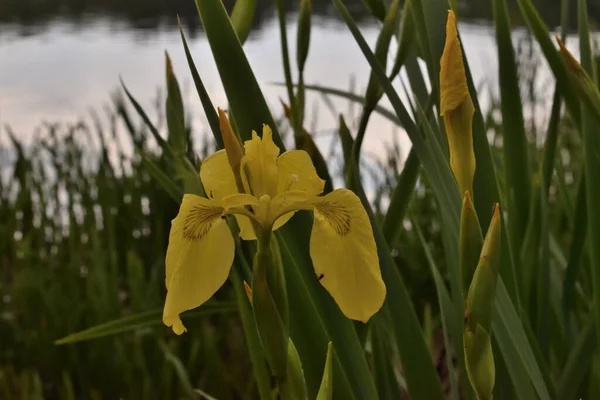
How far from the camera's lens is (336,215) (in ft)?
0.67

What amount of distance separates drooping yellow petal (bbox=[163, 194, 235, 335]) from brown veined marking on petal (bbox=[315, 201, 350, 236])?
3 cm

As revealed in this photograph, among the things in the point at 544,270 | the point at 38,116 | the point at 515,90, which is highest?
the point at 515,90

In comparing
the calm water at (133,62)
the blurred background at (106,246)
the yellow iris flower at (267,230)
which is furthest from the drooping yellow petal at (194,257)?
the calm water at (133,62)

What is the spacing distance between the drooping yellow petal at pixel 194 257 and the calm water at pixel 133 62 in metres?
1.09

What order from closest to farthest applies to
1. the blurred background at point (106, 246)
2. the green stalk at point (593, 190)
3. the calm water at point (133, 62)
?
1. the green stalk at point (593, 190)
2. the blurred background at point (106, 246)
3. the calm water at point (133, 62)

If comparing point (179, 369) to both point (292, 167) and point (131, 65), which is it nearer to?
point (292, 167)

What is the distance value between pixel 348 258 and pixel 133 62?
10.2 ft

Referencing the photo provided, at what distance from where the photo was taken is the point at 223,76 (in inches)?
11.5

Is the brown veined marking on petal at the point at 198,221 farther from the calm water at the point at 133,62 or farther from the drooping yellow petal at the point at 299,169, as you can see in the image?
the calm water at the point at 133,62

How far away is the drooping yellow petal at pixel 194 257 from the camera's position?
0.63 ft

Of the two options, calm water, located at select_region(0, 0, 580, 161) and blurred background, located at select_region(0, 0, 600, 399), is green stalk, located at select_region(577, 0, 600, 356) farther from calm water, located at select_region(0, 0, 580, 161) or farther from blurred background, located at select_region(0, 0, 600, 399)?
calm water, located at select_region(0, 0, 580, 161)

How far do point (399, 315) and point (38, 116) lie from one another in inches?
84.7

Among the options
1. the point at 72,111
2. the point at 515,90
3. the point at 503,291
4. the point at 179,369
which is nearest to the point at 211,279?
the point at 503,291

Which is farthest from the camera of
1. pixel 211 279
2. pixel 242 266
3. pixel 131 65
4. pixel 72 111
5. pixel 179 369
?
pixel 131 65
